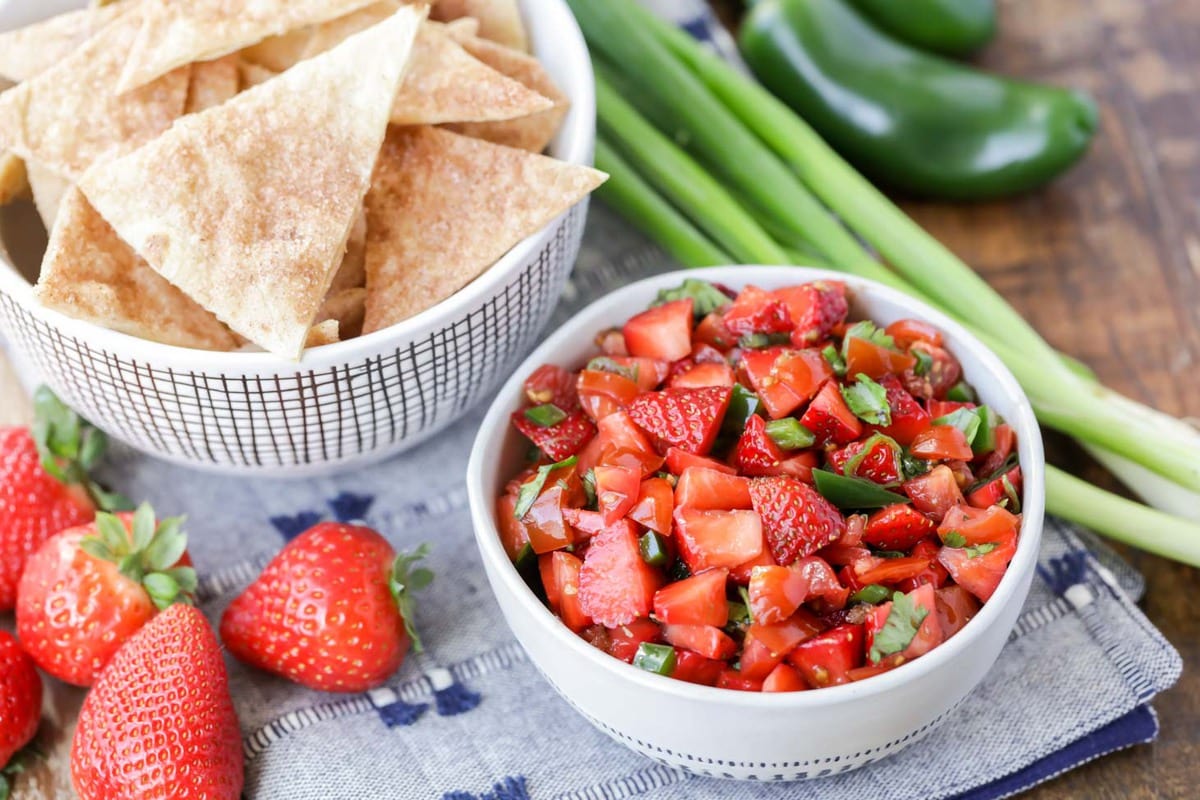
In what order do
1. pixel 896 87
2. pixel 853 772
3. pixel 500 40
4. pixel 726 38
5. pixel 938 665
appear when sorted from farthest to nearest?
pixel 726 38 → pixel 896 87 → pixel 500 40 → pixel 853 772 → pixel 938 665

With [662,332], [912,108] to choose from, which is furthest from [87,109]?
[912,108]

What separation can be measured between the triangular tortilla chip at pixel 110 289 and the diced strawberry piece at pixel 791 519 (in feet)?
2.61

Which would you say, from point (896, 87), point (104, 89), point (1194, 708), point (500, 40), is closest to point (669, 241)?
point (500, 40)

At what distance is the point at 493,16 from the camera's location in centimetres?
208

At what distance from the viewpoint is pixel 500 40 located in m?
2.09

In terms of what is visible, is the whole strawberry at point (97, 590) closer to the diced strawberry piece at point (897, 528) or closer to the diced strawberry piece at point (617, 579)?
the diced strawberry piece at point (617, 579)

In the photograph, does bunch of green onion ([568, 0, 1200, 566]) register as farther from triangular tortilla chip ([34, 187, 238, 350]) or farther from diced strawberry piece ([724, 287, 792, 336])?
triangular tortilla chip ([34, 187, 238, 350])

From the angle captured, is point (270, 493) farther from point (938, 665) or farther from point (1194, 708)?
point (1194, 708)

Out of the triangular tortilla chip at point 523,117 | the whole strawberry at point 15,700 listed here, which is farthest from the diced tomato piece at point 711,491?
the whole strawberry at point 15,700

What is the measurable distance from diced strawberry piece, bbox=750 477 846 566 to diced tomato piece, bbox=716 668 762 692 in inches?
5.8

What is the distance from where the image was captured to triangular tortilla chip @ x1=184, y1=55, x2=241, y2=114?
74.1 inches

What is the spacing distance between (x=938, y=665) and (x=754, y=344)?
54 cm

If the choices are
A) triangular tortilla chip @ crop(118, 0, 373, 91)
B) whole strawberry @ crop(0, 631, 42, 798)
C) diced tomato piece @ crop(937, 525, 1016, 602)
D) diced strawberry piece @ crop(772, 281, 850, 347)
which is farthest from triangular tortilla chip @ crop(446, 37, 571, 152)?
whole strawberry @ crop(0, 631, 42, 798)

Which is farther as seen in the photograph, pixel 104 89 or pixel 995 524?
pixel 104 89
